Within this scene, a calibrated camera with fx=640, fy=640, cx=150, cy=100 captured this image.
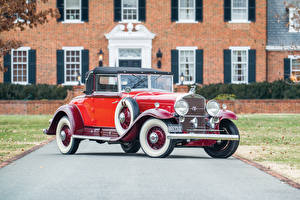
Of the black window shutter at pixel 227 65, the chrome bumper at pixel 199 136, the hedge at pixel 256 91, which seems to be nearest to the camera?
the chrome bumper at pixel 199 136

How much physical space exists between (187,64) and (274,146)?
2033cm

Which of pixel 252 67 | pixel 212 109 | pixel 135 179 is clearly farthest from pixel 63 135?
pixel 252 67

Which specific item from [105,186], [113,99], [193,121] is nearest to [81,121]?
[113,99]

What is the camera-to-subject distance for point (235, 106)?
106 feet


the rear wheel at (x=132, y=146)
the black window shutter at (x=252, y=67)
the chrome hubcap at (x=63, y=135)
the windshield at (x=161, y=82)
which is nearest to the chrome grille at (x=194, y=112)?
the windshield at (x=161, y=82)

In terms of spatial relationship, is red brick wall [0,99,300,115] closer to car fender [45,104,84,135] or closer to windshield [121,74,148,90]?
car fender [45,104,84,135]

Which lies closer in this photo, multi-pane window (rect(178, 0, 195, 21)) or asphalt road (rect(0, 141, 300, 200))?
asphalt road (rect(0, 141, 300, 200))

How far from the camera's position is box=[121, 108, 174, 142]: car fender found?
1149 centimetres

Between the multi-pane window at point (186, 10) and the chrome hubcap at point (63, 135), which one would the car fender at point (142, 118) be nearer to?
the chrome hubcap at point (63, 135)

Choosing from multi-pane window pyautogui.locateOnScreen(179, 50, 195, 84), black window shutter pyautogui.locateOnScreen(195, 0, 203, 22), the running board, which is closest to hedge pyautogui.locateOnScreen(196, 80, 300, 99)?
multi-pane window pyautogui.locateOnScreen(179, 50, 195, 84)

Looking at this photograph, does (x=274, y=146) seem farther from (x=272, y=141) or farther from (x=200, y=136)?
(x=200, y=136)

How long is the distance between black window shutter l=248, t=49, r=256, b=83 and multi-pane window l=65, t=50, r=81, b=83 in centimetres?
943

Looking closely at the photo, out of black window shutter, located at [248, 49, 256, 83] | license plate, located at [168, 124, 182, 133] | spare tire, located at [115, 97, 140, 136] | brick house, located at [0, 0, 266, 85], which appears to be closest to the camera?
license plate, located at [168, 124, 182, 133]

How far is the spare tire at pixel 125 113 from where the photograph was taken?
39.9ft
